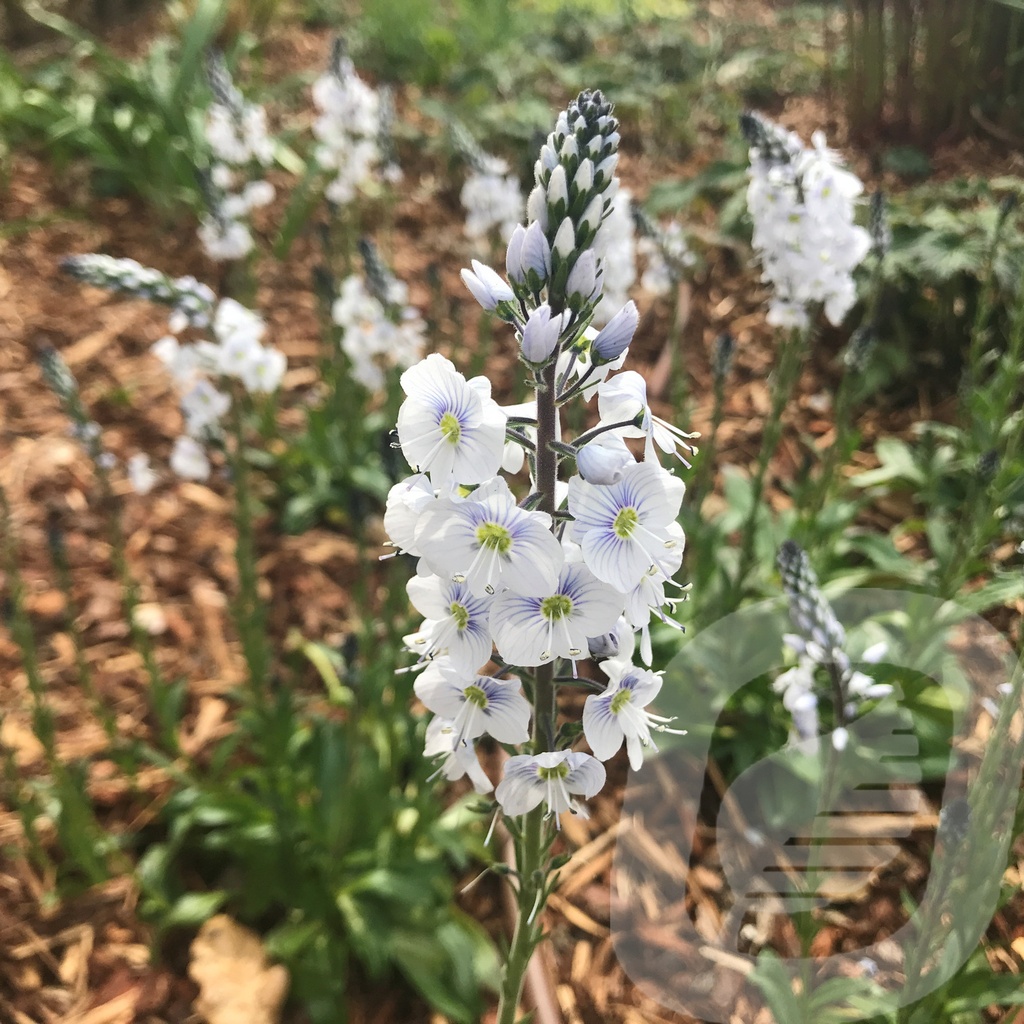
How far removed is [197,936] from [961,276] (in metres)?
4.46

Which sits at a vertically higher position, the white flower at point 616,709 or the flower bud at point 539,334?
the flower bud at point 539,334

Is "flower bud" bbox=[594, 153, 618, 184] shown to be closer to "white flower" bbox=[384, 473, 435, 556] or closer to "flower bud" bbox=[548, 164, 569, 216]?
"flower bud" bbox=[548, 164, 569, 216]

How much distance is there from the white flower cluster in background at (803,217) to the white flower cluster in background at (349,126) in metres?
2.19

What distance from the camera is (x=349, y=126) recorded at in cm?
429

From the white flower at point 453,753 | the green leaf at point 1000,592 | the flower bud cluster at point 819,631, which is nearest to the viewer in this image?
the white flower at point 453,753

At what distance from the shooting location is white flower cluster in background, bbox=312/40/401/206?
4141 mm

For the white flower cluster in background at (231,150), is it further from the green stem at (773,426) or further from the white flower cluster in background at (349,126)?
the green stem at (773,426)

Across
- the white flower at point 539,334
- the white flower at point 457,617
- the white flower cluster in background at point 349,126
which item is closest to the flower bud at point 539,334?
the white flower at point 539,334

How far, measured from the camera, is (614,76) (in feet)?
22.8

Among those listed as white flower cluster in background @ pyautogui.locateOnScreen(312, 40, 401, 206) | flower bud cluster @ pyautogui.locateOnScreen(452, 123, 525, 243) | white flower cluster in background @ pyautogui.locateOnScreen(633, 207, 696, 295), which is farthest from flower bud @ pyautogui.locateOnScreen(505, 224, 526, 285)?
white flower cluster in background @ pyautogui.locateOnScreen(312, 40, 401, 206)

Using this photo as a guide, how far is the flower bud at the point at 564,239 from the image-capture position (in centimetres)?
121

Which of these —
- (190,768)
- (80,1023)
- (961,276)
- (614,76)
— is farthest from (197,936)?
(614,76)

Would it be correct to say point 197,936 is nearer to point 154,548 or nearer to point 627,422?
point 154,548

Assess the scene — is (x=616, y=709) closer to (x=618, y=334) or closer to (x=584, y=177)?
(x=618, y=334)
